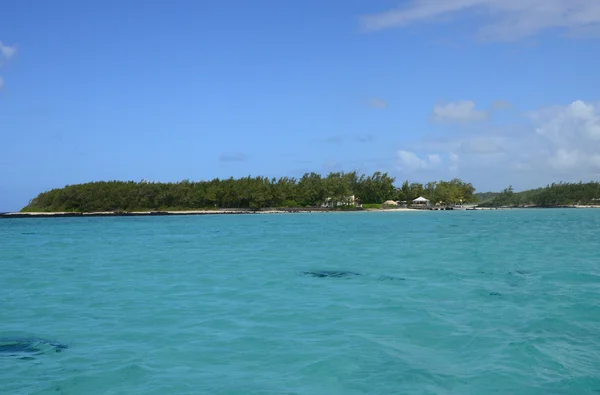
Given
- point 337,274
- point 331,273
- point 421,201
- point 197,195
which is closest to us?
point 337,274

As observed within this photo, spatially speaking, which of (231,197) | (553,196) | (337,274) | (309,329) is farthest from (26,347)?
(553,196)

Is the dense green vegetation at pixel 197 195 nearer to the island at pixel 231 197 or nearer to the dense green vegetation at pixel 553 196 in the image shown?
the island at pixel 231 197

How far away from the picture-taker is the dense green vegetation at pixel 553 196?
538ft

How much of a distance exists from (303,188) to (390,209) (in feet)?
74.2

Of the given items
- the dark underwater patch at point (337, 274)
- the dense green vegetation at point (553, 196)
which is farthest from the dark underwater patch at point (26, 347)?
the dense green vegetation at point (553, 196)

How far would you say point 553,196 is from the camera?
17062 centimetres

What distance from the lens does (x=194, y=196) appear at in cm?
12056

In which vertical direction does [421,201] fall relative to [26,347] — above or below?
above

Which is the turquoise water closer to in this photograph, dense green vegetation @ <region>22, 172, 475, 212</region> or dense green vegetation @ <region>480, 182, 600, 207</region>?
dense green vegetation @ <region>22, 172, 475, 212</region>

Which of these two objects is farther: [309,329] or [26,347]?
[309,329]

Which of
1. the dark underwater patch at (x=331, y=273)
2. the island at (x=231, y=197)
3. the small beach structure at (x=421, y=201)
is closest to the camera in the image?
the dark underwater patch at (x=331, y=273)

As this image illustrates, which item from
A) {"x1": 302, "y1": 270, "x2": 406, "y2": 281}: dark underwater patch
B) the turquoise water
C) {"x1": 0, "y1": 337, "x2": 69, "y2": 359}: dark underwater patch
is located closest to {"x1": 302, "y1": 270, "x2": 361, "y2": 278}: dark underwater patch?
{"x1": 302, "y1": 270, "x2": 406, "y2": 281}: dark underwater patch

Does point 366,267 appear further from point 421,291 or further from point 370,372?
point 370,372

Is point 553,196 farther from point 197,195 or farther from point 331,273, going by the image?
point 331,273
